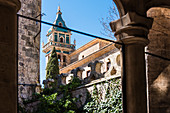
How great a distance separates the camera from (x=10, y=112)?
2.35 m

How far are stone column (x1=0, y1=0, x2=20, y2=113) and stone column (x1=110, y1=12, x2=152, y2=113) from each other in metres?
1.60

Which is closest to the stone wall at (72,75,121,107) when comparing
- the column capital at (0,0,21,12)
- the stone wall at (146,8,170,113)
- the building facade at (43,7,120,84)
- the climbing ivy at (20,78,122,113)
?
the climbing ivy at (20,78,122,113)

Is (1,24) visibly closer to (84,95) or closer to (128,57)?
(128,57)

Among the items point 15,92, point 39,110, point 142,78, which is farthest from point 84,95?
point 15,92

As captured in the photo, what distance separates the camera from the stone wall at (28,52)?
9407mm

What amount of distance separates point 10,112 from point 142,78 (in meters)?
1.86

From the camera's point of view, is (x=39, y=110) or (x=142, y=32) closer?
(x=142, y=32)

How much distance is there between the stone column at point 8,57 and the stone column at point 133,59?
1598mm

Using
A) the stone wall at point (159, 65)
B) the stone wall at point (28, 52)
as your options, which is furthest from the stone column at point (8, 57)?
the stone wall at point (28, 52)

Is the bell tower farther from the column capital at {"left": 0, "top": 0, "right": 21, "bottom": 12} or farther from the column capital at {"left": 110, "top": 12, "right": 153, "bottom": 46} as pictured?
the column capital at {"left": 0, "top": 0, "right": 21, "bottom": 12}

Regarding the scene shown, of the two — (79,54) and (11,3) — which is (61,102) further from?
(79,54)

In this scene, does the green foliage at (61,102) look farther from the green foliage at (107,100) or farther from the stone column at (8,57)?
the stone column at (8,57)

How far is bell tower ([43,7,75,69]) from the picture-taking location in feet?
169

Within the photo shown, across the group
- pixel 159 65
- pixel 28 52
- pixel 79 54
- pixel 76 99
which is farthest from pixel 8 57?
pixel 79 54
